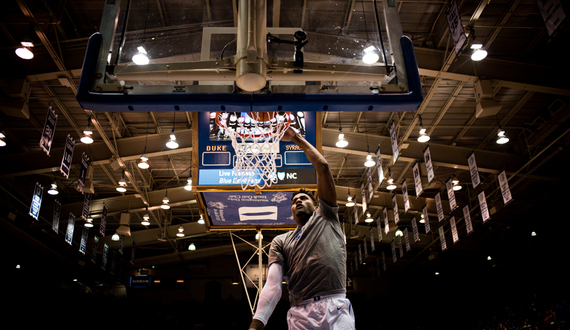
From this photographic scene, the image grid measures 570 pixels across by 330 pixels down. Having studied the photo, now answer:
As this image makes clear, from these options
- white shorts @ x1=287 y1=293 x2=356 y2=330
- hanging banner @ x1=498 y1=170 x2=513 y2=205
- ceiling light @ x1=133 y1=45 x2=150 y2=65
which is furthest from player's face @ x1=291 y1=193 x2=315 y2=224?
hanging banner @ x1=498 y1=170 x2=513 y2=205

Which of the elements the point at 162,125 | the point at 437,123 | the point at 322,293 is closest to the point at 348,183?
the point at 437,123

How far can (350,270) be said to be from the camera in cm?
3006

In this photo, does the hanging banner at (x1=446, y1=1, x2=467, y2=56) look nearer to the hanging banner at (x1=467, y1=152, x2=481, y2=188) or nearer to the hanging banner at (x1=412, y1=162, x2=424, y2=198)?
the hanging banner at (x1=467, y1=152, x2=481, y2=188)

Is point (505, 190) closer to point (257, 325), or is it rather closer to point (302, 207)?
point (302, 207)

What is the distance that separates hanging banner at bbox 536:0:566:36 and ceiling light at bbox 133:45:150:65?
5880mm

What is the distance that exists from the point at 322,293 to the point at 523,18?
9528 mm

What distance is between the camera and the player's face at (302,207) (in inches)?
101

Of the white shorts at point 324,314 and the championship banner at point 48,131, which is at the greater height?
the championship banner at point 48,131

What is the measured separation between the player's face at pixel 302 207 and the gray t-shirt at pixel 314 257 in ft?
0.30

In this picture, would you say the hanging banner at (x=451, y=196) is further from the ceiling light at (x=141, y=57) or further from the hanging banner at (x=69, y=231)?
the hanging banner at (x=69, y=231)

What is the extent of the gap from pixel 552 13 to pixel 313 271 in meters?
6.31

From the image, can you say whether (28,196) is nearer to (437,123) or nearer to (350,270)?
(437,123)

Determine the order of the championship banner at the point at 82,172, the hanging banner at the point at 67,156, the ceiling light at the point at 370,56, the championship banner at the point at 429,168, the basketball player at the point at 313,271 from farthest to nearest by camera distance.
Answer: the championship banner at the point at 82,172
the championship banner at the point at 429,168
the hanging banner at the point at 67,156
the ceiling light at the point at 370,56
the basketball player at the point at 313,271

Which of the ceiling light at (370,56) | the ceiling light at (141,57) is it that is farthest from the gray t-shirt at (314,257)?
the ceiling light at (141,57)
